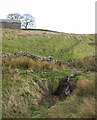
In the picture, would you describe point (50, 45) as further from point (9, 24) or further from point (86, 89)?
point (9, 24)

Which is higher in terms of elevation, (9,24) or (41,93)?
(9,24)

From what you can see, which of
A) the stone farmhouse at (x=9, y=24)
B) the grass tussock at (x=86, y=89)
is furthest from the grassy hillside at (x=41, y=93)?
the stone farmhouse at (x=9, y=24)

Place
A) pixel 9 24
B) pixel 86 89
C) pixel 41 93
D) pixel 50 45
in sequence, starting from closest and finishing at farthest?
pixel 86 89
pixel 41 93
pixel 50 45
pixel 9 24

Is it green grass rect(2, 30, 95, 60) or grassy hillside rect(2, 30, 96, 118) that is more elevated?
green grass rect(2, 30, 95, 60)

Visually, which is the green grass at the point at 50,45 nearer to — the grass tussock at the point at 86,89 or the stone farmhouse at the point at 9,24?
the grass tussock at the point at 86,89

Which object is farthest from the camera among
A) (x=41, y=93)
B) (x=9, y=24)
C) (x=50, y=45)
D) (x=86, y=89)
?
(x=9, y=24)

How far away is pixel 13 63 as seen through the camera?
368 inches

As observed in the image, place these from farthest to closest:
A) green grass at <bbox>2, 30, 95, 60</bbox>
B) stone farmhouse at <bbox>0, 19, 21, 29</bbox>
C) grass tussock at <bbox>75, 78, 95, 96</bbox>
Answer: stone farmhouse at <bbox>0, 19, 21, 29</bbox>
green grass at <bbox>2, 30, 95, 60</bbox>
grass tussock at <bbox>75, 78, 95, 96</bbox>

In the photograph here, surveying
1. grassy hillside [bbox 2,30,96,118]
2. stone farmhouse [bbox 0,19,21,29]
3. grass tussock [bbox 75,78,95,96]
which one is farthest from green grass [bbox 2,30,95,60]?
stone farmhouse [bbox 0,19,21,29]

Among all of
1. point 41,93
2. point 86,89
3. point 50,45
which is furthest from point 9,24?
point 86,89

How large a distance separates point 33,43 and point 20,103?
14.4 m

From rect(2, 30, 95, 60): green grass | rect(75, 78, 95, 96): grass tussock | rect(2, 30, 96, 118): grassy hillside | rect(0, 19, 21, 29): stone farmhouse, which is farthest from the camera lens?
rect(0, 19, 21, 29): stone farmhouse

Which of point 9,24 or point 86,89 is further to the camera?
point 9,24

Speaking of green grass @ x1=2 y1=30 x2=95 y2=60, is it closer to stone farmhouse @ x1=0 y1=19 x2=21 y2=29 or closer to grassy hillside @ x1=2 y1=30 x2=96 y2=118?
grassy hillside @ x1=2 y1=30 x2=96 y2=118
